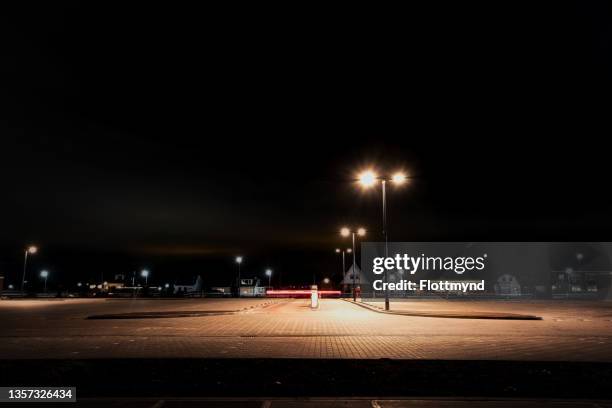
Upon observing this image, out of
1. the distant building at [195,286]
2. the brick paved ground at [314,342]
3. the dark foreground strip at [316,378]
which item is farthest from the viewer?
the distant building at [195,286]

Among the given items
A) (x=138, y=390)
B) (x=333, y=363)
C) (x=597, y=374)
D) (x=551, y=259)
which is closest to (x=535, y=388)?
(x=597, y=374)

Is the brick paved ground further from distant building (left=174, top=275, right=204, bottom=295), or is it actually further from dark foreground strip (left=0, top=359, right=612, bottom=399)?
distant building (left=174, top=275, right=204, bottom=295)

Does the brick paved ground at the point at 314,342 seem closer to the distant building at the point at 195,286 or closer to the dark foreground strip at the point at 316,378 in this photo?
the dark foreground strip at the point at 316,378

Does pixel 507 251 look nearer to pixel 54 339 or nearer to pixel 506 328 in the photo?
pixel 506 328

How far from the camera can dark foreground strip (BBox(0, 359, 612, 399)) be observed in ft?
25.9
